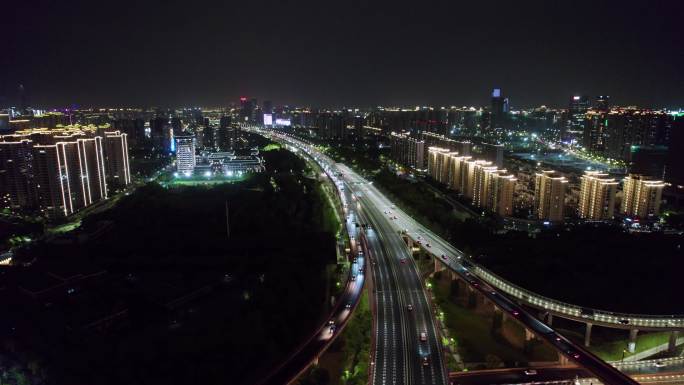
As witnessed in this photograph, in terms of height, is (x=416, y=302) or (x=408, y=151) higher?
(x=408, y=151)

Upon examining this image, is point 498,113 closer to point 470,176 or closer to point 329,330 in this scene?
point 470,176

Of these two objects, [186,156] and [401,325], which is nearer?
[401,325]

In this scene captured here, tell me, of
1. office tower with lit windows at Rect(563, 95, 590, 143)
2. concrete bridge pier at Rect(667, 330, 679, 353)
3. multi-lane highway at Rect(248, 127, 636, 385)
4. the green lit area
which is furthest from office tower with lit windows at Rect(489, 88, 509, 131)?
concrete bridge pier at Rect(667, 330, 679, 353)

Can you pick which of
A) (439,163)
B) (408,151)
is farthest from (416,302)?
(408,151)

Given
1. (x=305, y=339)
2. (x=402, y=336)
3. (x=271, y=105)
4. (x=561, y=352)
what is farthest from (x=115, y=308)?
(x=271, y=105)

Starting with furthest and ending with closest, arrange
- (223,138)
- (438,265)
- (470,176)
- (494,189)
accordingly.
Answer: (223,138) < (470,176) < (494,189) < (438,265)

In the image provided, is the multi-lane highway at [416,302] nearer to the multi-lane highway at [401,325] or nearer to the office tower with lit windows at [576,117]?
the multi-lane highway at [401,325]
